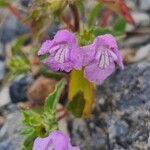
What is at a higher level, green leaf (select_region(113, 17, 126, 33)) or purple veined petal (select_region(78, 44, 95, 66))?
purple veined petal (select_region(78, 44, 95, 66))

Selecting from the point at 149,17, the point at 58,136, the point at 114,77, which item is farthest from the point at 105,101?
the point at 149,17

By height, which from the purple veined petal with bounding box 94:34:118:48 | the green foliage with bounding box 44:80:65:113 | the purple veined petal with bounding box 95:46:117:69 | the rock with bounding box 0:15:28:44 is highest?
the purple veined petal with bounding box 94:34:118:48

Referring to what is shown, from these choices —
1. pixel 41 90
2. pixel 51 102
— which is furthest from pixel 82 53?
pixel 41 90

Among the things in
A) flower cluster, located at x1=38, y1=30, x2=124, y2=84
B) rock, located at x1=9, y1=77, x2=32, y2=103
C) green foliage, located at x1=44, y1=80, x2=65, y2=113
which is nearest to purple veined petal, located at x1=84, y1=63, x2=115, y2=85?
flower cluster, located at x1=38, y1=30, x2=124, y2=84

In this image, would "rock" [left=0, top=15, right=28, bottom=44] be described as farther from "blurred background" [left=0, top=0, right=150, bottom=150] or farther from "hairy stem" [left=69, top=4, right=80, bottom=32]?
"hairy stem" [left=69, top=4, right=80, bottom=32]

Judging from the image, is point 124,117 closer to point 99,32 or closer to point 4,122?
point 99,32

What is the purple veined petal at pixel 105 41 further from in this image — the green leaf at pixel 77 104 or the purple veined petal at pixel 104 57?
the green leaf at pixel 77 104
